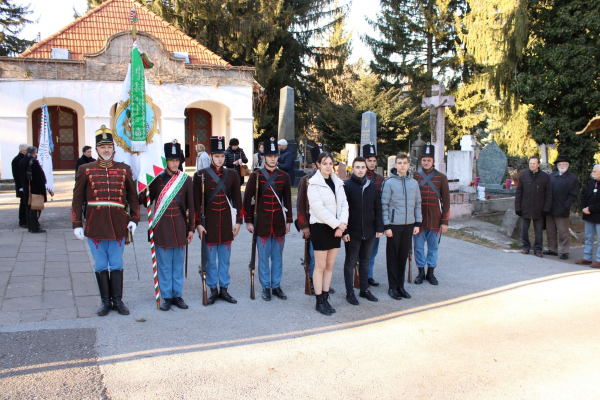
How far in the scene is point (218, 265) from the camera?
5848 millimetres

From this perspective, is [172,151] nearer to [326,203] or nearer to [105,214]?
[105,214]

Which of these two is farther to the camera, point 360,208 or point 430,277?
point 430,277

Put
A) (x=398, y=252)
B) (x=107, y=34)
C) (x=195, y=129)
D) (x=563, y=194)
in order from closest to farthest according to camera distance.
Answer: (x=398, y=252), (x=563, y=194), (x=107, y=34), (x=195, y=129)

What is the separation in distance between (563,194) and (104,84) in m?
16.2

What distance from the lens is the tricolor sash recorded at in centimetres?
549

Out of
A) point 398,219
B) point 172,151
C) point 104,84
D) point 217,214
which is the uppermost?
point 104,84

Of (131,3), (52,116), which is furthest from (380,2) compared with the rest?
(52,116)

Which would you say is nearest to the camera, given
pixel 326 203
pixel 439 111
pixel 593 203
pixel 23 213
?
pixel 326 203

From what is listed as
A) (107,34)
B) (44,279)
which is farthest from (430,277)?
(107,34)

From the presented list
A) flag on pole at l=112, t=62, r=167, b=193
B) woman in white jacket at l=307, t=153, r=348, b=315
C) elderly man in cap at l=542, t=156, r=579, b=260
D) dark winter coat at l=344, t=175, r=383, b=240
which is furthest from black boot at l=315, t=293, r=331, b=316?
elderly man in cap at l=542, t=156, r=579, b=260

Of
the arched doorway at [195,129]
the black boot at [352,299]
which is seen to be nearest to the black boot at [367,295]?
the black boot at [352,299]

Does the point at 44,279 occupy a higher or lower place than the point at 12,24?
lower

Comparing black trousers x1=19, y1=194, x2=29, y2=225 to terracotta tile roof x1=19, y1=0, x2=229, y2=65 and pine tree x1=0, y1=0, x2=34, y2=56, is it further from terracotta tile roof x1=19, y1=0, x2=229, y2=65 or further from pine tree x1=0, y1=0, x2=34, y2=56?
pine tree x1=0, y1=0, x2=34, y2=56

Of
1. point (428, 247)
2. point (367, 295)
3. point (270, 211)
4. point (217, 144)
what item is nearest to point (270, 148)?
point (217, 144)
